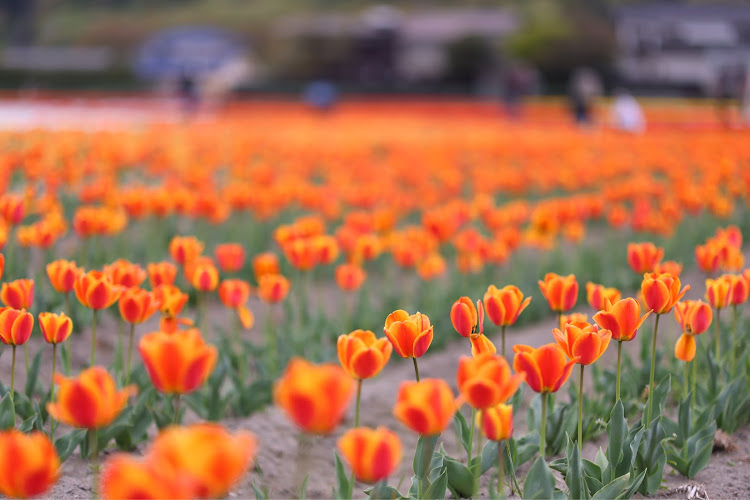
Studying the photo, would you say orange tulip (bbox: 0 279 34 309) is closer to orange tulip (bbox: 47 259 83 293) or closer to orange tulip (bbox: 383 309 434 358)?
orange tulip (bbox: 47 259 83 293)

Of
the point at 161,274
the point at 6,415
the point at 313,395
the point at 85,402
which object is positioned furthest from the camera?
the point at 161,274

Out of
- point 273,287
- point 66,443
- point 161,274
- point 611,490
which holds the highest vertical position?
point 161,274

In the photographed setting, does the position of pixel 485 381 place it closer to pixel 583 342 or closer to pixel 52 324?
pixel 583 342

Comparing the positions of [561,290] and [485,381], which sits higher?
[485,381]

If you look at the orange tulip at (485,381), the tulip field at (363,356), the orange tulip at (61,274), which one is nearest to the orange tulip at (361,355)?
the tulip field at (363,356)

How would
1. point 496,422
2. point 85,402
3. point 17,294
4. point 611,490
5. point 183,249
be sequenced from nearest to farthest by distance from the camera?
1. point 85,402
2. point 496,422
3. point 611,490
4. point 17,294
5. point 183,249

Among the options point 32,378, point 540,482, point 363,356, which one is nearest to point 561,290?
point 540,482

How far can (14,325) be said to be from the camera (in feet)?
6.10

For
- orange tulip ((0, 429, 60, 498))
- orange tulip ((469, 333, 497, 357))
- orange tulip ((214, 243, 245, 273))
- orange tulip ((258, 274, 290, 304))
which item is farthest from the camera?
orange tulip ((214, 243, 245, 273))

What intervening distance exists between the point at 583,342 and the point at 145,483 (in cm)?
100

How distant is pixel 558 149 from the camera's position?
1152cm

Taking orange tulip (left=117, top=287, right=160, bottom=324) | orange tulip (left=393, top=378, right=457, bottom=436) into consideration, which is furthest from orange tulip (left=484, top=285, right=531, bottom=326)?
orange tulip (left=117, top=287, right=160, bottom=324)

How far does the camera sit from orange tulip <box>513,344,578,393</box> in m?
1.55

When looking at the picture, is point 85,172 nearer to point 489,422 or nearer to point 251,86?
point 489,422
